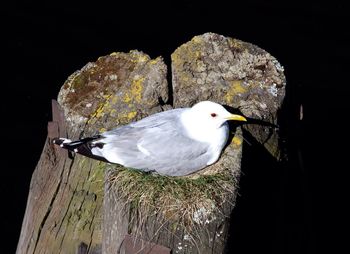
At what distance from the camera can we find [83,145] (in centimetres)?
375

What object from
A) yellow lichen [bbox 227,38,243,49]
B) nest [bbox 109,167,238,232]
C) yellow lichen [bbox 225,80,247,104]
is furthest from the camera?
yellow lichen [bbox 227,38,243,49]

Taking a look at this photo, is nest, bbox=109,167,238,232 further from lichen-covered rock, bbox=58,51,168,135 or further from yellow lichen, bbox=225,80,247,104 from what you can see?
yellow lichen, bbox=225,80,247,104

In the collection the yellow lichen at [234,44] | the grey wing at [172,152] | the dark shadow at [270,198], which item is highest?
the yellow lichen at [234,44]

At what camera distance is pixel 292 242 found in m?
4.43

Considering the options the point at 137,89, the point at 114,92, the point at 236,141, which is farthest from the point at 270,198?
the point at 114,92

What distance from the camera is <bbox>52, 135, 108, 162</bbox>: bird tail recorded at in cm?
372

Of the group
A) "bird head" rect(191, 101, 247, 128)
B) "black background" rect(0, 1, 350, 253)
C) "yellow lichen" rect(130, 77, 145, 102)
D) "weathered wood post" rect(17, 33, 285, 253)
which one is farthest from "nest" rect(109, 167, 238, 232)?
"black background" rect(0, 1, 350, 253)

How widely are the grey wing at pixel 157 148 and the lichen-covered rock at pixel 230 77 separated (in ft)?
0.86

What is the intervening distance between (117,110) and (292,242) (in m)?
1.25

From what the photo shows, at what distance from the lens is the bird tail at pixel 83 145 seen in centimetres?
372

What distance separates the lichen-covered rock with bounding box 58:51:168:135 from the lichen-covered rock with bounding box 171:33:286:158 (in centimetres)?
13

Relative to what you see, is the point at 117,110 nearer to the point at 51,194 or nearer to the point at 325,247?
the point at 51,194

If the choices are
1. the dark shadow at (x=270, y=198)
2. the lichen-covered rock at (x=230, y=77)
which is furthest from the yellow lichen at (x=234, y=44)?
the dark shadow at (x=270, y=198)

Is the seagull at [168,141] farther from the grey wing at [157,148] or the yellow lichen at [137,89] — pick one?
the yellow lichen at [137,89]
